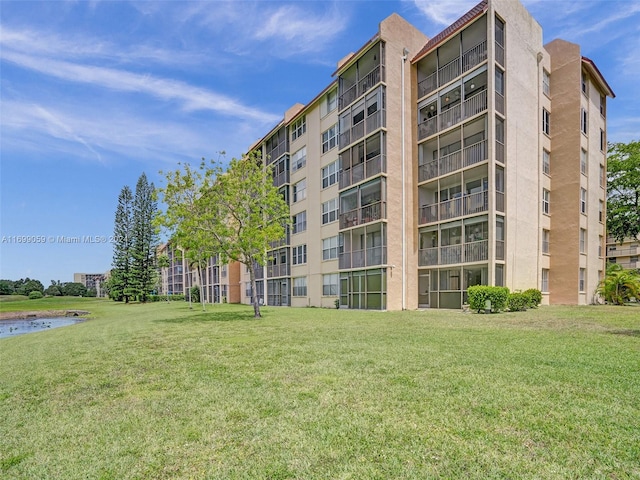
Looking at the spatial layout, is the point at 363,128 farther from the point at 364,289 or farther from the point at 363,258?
the point at 364,289

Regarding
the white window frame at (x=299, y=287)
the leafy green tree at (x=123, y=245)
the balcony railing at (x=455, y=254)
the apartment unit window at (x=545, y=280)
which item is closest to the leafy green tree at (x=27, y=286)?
the leafy green tree at (x=123, y=245)

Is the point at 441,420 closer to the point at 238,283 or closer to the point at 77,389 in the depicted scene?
the point at 77,389

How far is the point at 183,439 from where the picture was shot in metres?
3.95

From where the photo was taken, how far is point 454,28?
21797 mm

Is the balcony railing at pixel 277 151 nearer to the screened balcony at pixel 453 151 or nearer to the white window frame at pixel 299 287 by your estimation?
the white window frame at pixel 299 287

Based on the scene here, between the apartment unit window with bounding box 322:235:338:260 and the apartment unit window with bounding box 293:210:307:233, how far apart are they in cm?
332

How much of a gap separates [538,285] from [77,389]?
22.6m

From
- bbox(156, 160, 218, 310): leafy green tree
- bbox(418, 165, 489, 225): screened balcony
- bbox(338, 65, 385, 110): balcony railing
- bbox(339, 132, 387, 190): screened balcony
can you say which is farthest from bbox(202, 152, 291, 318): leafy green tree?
bbox(338, 65, 385, 110): balcony railing

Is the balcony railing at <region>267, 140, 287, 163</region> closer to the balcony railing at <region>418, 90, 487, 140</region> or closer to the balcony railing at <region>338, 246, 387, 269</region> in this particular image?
the balcony railing at <region>338, 246, 387, 269</region>

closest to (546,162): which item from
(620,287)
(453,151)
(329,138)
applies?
(453,151)

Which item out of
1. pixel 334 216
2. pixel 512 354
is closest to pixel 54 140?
pixel 334 216

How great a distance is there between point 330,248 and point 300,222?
16.6 ft

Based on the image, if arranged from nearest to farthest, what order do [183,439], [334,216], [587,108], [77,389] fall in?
[183,439] < [77,389] < [587,108] < [334,216]

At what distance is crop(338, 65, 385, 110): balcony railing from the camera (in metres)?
22.6
